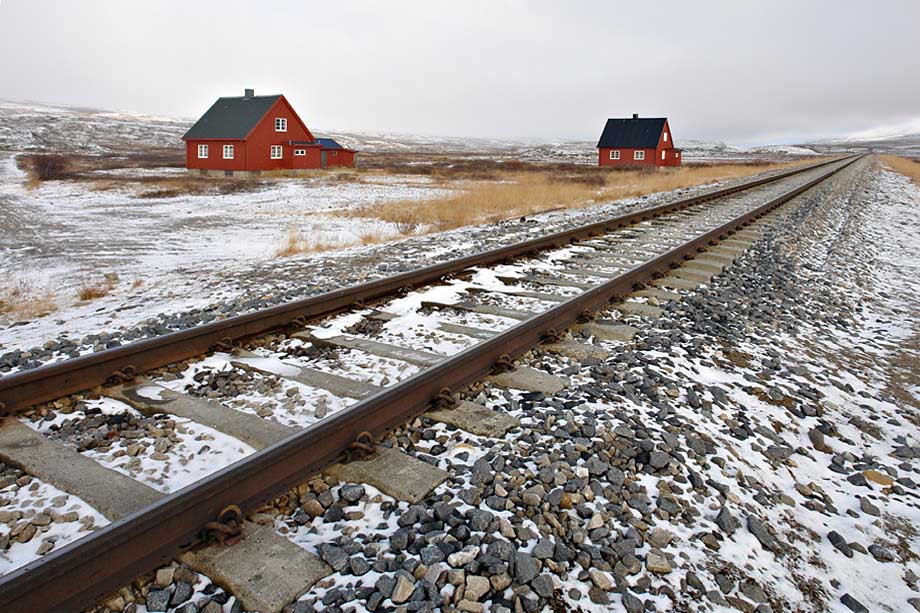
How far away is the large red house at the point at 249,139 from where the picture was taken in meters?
43.7

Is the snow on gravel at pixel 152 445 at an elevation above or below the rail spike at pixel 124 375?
below

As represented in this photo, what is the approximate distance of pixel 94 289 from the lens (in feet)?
26.5

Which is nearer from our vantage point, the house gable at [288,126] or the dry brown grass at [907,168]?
the dry brown grass at [907,168]

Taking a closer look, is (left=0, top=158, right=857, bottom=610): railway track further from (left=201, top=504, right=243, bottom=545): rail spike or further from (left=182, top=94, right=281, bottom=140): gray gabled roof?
(left=182, top=94, right=281, bottom=140): gray gabled roof

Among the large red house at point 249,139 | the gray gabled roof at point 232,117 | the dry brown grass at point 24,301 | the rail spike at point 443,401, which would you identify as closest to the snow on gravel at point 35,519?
the rail spike at point 443,401

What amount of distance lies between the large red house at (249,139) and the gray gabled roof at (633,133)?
3132 cm

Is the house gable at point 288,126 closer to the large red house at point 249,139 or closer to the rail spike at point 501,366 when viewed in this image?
the large red house at point 249,139

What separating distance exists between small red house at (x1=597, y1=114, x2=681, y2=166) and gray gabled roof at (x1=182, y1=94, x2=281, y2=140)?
1347 inches

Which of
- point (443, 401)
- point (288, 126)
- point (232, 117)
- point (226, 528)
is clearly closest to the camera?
point (226, 528)

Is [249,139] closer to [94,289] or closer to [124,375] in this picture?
[94,289]

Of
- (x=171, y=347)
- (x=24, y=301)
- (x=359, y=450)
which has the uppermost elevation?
Result: (x=171, y=347)

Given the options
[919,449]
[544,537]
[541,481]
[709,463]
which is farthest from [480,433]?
[919,449]

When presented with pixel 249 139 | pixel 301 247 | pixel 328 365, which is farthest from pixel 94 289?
pixel 249 139

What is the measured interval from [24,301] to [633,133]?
207ft
